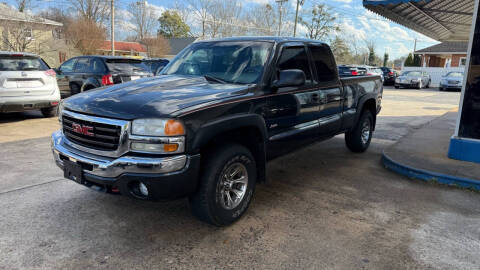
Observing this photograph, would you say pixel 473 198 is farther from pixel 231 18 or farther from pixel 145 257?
pixel 231 18

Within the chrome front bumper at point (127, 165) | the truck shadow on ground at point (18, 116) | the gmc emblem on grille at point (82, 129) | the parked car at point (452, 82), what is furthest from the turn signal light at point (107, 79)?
the parked car at point (452, 82)

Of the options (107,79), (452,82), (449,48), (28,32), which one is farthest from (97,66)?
(449,48)

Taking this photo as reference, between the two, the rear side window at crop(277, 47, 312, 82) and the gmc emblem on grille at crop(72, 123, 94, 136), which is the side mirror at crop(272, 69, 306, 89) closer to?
the rear side window at crop(277, 47, 312, 82)

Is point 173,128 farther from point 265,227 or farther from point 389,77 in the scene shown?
point 389,77

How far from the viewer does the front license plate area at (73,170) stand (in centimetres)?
306

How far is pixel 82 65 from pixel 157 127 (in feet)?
28.2

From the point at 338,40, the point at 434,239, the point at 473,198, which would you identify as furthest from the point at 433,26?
the point at 338,40

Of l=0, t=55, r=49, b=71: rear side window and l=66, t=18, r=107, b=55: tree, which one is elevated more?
l=66, t=18, r=107, b=55: tree

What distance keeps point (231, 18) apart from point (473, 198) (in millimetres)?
43891

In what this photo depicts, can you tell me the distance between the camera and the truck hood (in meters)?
2.88

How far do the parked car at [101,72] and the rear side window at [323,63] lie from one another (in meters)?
5.89

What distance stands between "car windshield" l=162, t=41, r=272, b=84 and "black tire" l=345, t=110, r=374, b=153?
2.82 m

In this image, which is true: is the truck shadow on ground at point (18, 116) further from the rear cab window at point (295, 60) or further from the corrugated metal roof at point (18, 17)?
the corrugated metal roof at point (18, 17)

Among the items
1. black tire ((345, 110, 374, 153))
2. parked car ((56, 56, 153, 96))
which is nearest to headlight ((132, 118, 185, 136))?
black tire ((345, 110, 374, 153))
